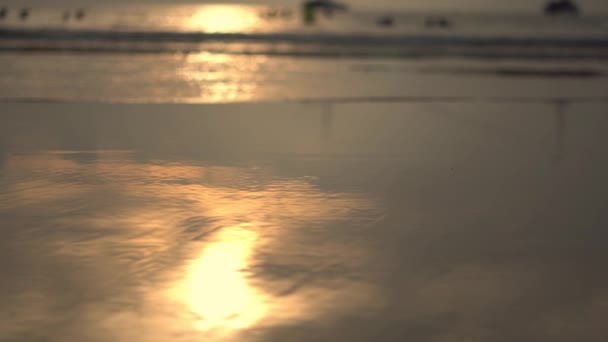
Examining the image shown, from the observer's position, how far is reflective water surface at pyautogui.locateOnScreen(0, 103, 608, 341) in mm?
1298

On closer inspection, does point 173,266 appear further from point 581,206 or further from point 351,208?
point 581,206

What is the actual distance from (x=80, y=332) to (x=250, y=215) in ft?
2.58

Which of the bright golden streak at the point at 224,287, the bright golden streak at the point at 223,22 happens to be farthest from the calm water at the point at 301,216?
the bright golden streak at the point at 223,22

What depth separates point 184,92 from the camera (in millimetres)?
4859

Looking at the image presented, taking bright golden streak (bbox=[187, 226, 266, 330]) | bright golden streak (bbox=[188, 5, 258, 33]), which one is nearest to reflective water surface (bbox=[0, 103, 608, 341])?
bright golden streak (bbox=[187, 226, 266, 330])

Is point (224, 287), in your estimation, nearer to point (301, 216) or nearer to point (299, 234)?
point (299, 234)

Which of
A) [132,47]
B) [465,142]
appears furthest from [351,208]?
[132,47]

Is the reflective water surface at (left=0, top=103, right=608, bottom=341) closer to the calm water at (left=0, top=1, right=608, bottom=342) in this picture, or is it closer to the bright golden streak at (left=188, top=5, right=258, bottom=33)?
the calm water at (left=0, top=1, right=608, bottom=342)

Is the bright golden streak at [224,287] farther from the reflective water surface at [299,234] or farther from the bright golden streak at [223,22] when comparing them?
the bright golden streak at [223,22]

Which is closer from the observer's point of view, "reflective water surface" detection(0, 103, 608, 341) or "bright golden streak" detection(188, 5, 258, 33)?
"reflective water surface" detection(0, 103, 608, 341)

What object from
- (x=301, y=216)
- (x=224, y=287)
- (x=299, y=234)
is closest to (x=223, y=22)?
(x=301, y=216)

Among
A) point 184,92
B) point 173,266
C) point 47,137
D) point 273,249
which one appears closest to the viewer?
point 173,266

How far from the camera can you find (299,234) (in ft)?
5.90

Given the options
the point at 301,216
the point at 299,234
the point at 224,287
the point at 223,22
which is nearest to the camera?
the point at 224,287
